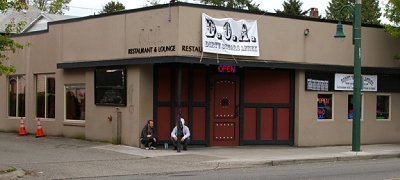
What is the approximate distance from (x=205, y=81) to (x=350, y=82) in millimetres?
6223

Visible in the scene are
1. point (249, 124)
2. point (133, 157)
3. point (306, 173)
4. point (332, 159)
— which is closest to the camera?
point (306, 173)

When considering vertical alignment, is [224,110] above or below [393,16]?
below

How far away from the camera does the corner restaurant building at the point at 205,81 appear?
1888 centimetres

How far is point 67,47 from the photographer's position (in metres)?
22.2

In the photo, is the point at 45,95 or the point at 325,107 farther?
the point at 45,95

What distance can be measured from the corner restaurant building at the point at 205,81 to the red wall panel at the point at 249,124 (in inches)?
1.4

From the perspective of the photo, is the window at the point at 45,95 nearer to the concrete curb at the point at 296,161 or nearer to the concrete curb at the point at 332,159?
the concrete curb at the point at 296,161

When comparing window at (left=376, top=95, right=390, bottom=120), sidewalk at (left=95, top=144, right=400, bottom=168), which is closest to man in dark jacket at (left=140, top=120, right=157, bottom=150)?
sidewalk at (left=95, top=144, right=400, bottom=168)

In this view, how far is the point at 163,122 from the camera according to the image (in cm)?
1938

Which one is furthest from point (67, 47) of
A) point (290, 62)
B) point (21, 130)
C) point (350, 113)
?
point (350, 113)

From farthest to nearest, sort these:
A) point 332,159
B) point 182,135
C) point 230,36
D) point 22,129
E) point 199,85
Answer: point 22,129 < point 199,85 < point 230,36 < point 182,135 < point 332,159

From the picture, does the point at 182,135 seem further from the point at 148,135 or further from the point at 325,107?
the point at 325,107

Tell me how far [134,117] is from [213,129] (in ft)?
9.40

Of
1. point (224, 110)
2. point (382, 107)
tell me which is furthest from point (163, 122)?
point (382, 107)
